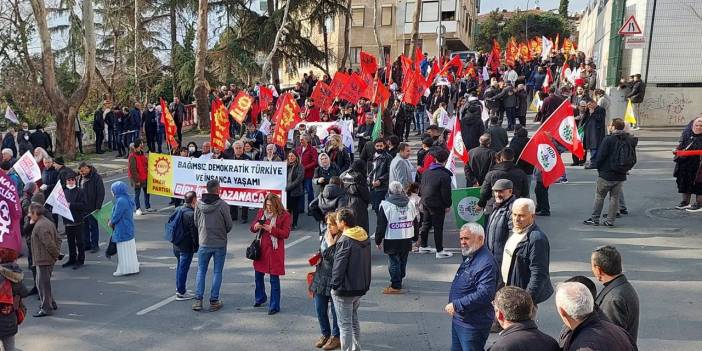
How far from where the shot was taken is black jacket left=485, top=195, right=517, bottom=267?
6.52m

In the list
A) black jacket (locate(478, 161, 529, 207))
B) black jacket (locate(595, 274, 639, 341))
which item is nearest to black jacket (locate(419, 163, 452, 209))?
black jacket (locate(478, 161, 529, 207))

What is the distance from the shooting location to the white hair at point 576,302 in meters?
3.62

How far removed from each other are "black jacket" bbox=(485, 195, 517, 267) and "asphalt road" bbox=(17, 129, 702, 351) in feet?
3.66

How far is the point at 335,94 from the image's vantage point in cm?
1845

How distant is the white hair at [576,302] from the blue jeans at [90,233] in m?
8.78

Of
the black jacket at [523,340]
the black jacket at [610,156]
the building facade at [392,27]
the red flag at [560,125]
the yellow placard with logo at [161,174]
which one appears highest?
the building facade at [392,27]

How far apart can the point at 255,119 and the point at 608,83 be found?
12.7 meters

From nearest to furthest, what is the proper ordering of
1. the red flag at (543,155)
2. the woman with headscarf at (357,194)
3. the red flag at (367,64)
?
the woman with headscarf at (357,194), the red flag at (543,155), the red flag at (367,64)

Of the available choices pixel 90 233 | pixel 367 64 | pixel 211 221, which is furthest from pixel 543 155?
pixel 367 64

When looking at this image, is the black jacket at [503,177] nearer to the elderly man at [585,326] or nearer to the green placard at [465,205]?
the green placard at [465,205]

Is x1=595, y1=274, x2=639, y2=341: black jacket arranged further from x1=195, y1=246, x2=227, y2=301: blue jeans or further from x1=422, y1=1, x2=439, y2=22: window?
x1=422, y1=1, x2=439, y2=22: window

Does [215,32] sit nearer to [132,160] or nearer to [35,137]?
[35,137]

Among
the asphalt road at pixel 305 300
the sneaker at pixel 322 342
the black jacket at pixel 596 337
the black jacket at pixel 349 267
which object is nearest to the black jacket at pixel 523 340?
the black jacket at pixel 596 337

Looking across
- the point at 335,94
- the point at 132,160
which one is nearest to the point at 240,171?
the point at 132,160
